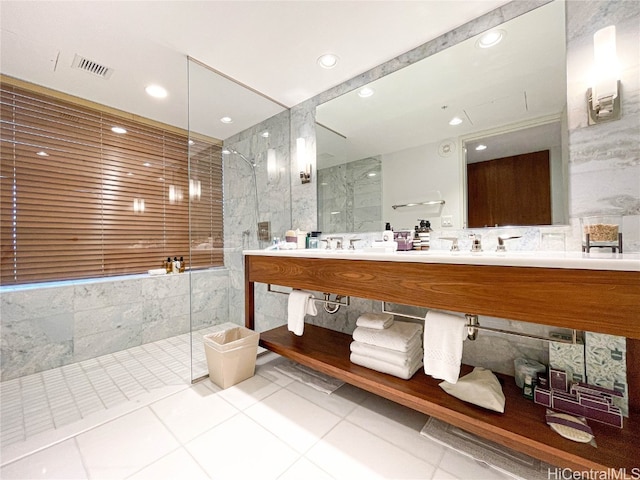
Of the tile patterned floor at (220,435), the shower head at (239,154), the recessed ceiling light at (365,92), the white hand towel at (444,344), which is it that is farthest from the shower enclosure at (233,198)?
the white hand towel at (444,344)

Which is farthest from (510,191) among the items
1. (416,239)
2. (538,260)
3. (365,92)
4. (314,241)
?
(314,241)

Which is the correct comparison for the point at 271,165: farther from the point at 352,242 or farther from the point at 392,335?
the point at 392,335

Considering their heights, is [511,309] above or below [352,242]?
below

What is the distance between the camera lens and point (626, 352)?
3.51ft

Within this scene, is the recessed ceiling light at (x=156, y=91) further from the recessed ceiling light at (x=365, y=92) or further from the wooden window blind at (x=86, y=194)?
the recessed ceiling light at (x=365, y=92)

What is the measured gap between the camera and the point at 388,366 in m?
1.41

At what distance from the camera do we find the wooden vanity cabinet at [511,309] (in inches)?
30.7

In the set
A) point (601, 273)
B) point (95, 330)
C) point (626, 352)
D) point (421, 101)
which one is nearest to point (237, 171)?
point (421, 101)

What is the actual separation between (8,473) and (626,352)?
2646 millimetres

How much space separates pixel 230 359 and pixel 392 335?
106 centimetres

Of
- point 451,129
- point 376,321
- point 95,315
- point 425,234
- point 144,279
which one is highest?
point 451,129

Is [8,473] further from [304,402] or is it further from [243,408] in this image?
[304,402]

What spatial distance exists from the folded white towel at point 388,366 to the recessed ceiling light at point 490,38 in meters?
1.80

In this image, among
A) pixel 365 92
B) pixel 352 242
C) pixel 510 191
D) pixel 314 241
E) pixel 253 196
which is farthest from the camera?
pixel 253 196
